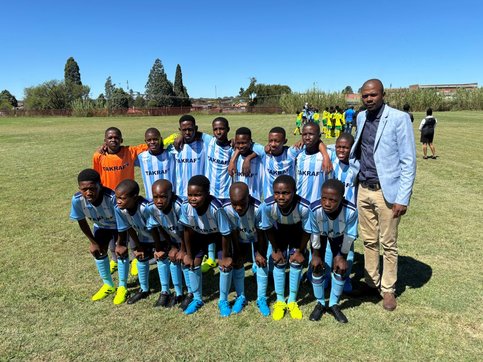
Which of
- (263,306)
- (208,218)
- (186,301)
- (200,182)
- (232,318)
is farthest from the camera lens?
(186,301)

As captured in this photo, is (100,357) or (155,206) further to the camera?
(155,206)

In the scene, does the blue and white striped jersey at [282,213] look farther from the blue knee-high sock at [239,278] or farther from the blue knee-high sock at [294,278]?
the blue knee-high sock at [239,278]

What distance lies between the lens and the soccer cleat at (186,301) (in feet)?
13.0

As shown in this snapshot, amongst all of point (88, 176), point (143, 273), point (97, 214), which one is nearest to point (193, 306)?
point (143, 273)

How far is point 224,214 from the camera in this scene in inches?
141

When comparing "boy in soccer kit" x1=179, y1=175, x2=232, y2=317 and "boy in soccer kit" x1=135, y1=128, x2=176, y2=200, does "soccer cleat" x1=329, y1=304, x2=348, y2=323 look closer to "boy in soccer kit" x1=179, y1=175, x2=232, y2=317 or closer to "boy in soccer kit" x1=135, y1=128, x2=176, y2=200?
"boy in soccer kit" x1=179, y1=175, x2=232, y2=317

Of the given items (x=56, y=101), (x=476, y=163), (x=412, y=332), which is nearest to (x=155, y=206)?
(x=412, y=332)

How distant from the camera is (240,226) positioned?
3660 millimetres

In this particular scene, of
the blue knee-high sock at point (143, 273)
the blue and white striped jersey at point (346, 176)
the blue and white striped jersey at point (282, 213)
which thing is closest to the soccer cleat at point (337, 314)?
the blue and white striped jersey at point (282, 213)

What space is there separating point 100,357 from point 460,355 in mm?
3382

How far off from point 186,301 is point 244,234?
1.09 metres

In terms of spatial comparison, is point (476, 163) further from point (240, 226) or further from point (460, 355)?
point (240, 226)

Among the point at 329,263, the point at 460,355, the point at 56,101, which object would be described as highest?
the point at 56,101

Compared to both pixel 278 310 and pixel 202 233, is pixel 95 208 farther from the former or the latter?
pixel 278 310
